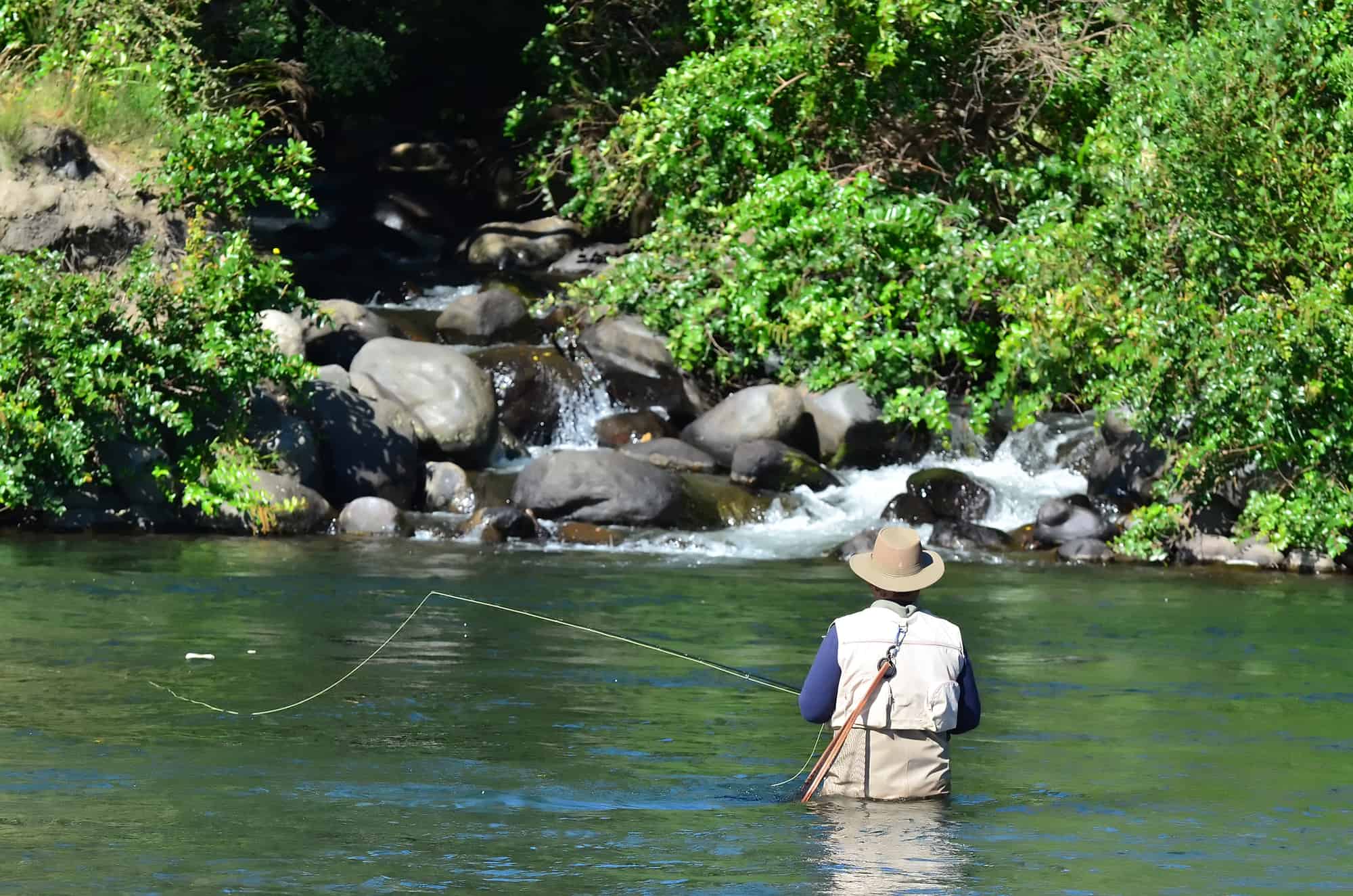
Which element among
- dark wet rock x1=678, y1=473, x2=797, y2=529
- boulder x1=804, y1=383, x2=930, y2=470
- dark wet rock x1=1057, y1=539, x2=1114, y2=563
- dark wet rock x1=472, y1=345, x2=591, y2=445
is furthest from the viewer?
dark wet rock x1=472, y1=345, x2=591, y2=445

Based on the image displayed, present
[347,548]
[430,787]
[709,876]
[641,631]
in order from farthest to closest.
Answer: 1. [347,548]
2. [641,631]
3. [430,787]
4. [709,876]

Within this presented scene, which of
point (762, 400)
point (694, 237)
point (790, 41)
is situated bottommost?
point (762, 400)

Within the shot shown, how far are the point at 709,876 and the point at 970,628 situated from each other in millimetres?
7082

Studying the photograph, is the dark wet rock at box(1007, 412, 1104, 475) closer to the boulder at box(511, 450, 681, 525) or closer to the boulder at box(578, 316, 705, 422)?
the boulder at box(578, 316, 705, 422)

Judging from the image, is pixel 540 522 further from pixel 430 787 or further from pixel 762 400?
pixel 430 787

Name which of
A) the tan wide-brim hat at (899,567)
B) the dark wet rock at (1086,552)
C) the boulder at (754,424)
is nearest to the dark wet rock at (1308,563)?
the dark wet rock at (1086,552)

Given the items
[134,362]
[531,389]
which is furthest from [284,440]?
[531,389]

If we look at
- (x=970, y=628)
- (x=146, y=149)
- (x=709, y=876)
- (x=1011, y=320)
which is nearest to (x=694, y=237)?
(x=1011, y=320)

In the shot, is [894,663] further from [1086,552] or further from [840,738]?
[1086,552]

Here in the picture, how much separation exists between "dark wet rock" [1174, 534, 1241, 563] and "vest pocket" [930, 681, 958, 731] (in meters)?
11.3

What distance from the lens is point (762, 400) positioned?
21531 millimetres

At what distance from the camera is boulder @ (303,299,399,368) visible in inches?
887

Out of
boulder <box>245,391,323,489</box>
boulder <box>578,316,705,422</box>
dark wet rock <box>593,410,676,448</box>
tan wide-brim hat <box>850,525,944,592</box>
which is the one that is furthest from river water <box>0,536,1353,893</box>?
boulder <box>578,316,705,422</box>

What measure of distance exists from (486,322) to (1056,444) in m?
7.41
